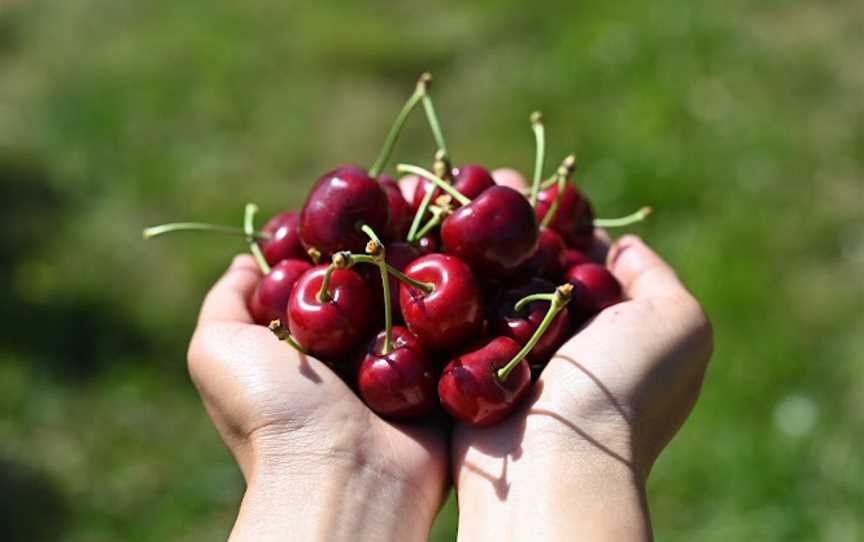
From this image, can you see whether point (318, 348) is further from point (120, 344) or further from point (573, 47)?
point (573, 47)

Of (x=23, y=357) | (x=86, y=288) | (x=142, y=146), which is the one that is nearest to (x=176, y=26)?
(x=142, y=146)

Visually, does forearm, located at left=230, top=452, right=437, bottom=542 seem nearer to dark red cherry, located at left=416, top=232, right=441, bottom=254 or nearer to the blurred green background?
dark red cherry, located at left=416, top=232, right=441, bottom=254

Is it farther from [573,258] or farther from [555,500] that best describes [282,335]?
[573,258]

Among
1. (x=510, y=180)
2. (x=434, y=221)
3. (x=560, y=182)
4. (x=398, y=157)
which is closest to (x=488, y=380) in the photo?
(x=434, y=221)

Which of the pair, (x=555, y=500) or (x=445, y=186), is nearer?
(x=555, y=500)

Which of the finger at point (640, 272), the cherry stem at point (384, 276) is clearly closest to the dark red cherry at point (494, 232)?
the cherry stem at point (384, 276)

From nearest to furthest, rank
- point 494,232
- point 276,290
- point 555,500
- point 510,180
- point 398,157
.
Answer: point 555,500 < point 494,232 < point 276,290 < point 510,180 < point 398,157

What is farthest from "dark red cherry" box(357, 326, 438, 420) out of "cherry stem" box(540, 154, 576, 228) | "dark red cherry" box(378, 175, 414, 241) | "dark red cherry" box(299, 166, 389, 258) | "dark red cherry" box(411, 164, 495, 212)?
"cherry stem" box(540, 154, 576, 228)

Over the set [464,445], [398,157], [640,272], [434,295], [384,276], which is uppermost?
[384,276]
